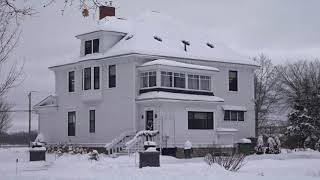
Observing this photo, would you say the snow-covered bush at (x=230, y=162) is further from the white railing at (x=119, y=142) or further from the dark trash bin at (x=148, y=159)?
the white railing at (x=119, y=142)

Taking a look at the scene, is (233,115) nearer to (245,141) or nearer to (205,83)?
(245,141)

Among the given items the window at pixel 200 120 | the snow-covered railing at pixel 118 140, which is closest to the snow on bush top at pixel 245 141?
the window at pixel 200 120

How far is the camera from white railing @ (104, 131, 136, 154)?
135ft

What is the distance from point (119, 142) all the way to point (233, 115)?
36.7ft

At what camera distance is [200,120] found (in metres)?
44.1

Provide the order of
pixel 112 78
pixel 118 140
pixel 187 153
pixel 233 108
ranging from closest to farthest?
pixel 187 153, pixel 118 140, pixel 112 78, pixel 233 108

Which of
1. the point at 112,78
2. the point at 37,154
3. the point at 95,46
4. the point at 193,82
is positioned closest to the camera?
the point at 37,154

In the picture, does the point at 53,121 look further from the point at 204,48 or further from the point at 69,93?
the point at 204,48

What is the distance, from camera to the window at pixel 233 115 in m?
48.1

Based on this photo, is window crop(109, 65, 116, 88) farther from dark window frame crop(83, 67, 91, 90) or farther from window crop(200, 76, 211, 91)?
window crop(200, 76, 211, 91)

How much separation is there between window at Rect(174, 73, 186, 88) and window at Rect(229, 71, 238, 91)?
6513mm

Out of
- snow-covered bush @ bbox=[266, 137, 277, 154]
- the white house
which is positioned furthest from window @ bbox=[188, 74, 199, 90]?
snow-covered bush @ bbox=[266, 137, 277, 154]

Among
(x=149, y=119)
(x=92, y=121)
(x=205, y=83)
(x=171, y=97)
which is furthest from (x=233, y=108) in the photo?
(x=92, y=121)

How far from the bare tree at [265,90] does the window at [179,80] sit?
1187 inches
